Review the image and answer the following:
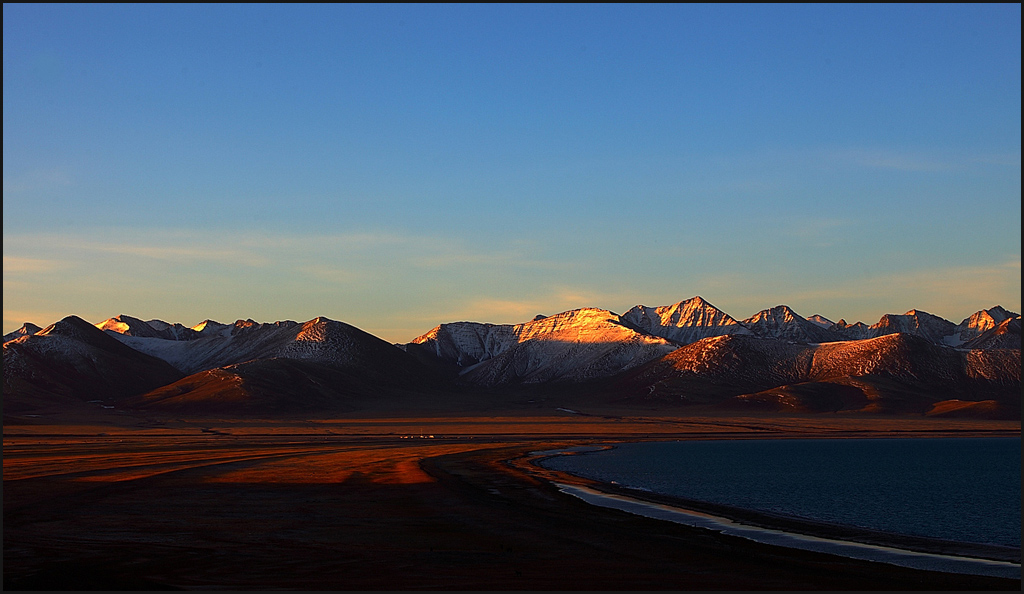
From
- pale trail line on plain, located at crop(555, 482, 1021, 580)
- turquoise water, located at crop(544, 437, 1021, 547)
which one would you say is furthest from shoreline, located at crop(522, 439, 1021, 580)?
turquoise water, located at crop(544, 437, 1021, 547)

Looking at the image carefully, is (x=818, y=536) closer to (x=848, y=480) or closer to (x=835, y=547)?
(x=835, y=547)

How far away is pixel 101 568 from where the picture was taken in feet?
105

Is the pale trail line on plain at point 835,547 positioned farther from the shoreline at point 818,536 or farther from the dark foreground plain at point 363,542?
the dark foreground plain at point 363,542

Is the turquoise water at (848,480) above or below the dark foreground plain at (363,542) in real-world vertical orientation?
below

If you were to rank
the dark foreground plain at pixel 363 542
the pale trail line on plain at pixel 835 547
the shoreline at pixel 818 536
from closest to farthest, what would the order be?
the dark foreground plain at pixel 363 542, the pale trail line on plain at pixel 835 547, the shoreline at pixel 818 536

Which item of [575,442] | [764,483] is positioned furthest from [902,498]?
[575,442]

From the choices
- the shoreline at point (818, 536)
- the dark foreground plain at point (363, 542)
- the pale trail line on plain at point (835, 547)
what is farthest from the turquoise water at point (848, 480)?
the dark foreground plain at point (363, 542)

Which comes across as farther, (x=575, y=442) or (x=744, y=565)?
(x=575, y=442)

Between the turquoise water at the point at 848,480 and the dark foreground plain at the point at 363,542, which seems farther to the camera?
the turquoise water at the point at 848,480

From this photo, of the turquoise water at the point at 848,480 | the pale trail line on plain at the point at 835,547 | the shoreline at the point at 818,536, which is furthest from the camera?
the turquoise water at the point at 848,480

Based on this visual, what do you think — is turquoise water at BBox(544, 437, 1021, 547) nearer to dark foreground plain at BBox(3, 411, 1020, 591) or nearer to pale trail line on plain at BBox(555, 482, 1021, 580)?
pale trail line on plain at BBox(555, 482, 1021, 580)

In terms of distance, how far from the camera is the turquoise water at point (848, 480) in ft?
194

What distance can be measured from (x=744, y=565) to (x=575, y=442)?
413 ft

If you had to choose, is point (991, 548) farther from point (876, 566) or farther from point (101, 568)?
point (101, 568)
